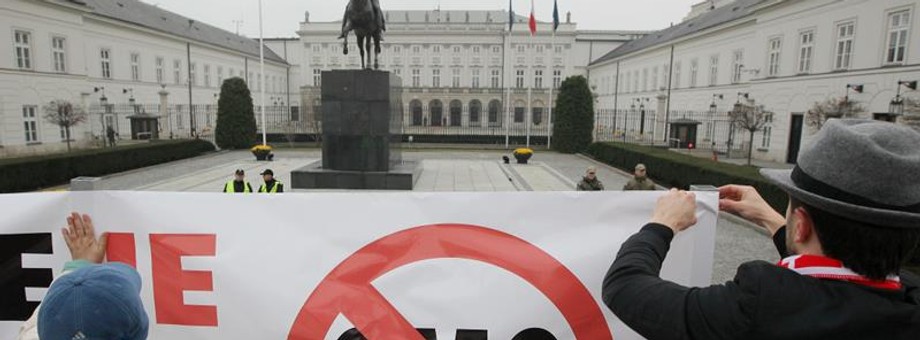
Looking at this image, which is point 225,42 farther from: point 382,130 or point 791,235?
point 791,235

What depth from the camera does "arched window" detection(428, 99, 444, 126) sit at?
2753 inches

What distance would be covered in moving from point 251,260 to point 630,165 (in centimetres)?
2008

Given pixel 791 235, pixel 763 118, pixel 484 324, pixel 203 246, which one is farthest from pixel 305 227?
pixel 763 118

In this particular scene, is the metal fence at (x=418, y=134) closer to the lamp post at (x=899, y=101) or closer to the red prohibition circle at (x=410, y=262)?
the lamp post at (x=899, y=101)

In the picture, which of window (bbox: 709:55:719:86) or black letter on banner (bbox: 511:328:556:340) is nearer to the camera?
black letter on banner (bbox: 511:328:556:340)

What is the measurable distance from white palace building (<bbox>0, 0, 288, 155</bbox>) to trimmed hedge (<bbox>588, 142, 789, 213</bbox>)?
2505 cm

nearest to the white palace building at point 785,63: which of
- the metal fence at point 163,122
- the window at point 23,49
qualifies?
the metal fence at point 163,122

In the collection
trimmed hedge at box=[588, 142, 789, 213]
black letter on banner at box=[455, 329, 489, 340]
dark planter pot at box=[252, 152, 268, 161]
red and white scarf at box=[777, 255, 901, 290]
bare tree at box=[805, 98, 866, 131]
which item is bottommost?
dark planter pot at box=[252, 152, 268, 161]

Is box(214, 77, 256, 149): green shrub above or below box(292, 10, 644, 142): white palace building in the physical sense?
below

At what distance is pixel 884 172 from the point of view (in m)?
1.20

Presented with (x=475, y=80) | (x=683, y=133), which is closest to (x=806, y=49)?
(x=683, y=133)

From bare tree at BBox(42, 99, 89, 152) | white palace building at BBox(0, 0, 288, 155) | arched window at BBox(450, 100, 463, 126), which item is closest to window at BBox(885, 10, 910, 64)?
white palace building at BBox(0, 0, 288, 155)

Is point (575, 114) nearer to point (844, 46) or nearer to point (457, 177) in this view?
point (844, 46)

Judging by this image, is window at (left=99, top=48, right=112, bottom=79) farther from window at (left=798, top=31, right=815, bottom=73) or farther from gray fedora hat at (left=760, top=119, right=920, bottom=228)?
gray fedora hat at (left=760, top=119, right=920, bottom=228)
